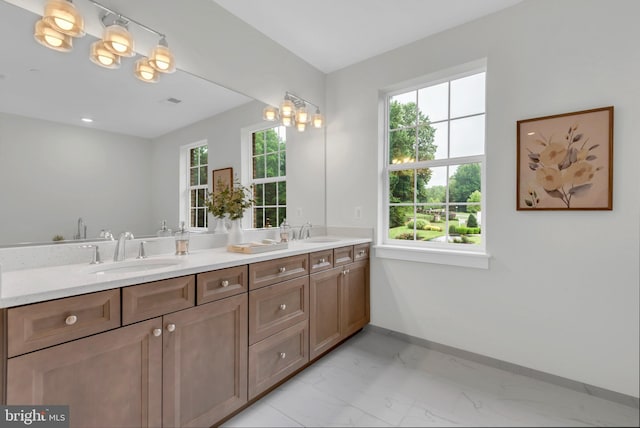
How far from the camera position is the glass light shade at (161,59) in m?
1.48

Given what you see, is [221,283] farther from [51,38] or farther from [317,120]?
[317,120]

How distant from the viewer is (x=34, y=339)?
0.86 metres

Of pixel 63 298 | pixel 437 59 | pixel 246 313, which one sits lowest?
pixel 246 313

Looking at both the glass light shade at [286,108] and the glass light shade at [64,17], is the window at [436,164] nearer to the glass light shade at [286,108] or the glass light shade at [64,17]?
the glass light shade at [286,108]

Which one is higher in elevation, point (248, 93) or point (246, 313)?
point (248, 93)

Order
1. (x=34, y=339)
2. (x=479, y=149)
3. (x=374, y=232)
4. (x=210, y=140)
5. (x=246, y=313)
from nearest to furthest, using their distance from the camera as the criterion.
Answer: (x=34, y=339) → (x=246, y=313) → (x=210, y=140) → (x=479, y=149) → (x=374, y=232)

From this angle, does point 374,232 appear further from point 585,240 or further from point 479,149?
point 585,240

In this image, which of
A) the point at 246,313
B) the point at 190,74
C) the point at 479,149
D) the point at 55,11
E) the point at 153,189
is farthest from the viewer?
the point at 479,149

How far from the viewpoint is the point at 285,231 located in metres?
2.35

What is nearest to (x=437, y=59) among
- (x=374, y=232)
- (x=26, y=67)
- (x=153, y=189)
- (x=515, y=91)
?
(x=515, y=91)

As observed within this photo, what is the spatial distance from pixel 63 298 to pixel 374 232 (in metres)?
2.02

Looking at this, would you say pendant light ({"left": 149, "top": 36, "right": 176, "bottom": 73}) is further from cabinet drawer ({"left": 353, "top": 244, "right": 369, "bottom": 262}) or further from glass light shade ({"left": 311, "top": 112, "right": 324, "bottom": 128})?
cabinet drawer ({"left": 353, "top": 244, "right": 369, "bottom": 262})

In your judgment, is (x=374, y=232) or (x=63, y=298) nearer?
(x=63, y=298)

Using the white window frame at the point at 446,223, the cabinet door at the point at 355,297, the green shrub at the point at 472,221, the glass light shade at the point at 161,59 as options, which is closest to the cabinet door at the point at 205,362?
the cabinet door at the point at 355,297
